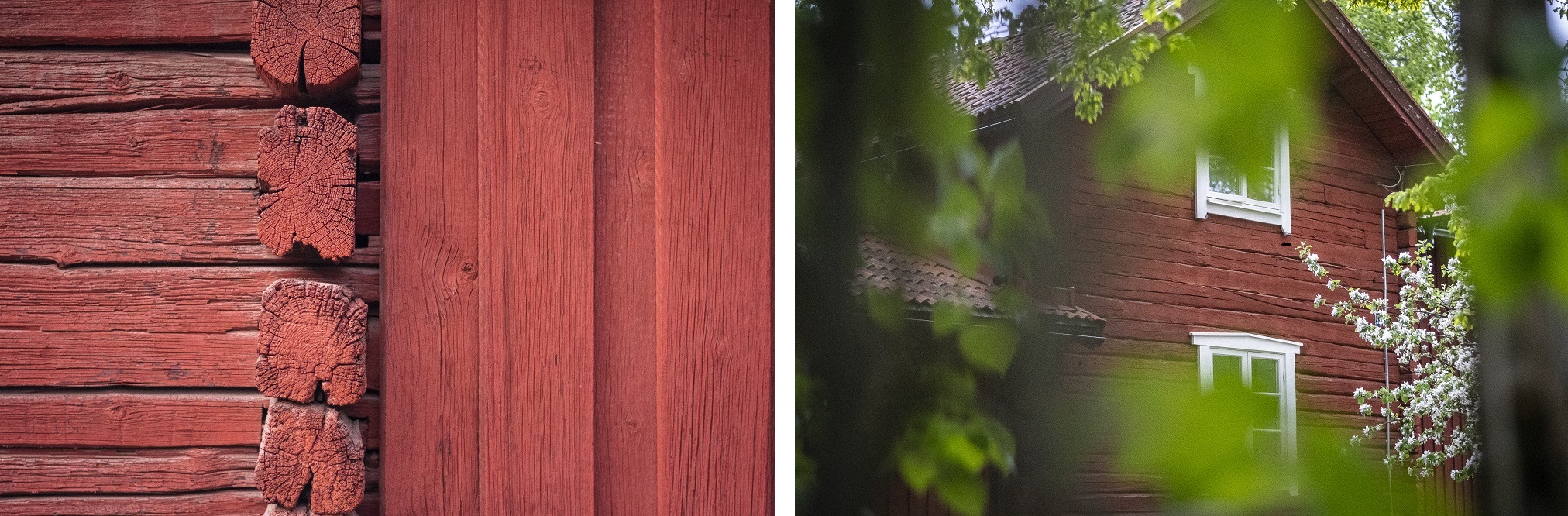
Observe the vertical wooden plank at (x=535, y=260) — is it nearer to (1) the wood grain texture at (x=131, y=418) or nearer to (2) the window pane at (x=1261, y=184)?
(1) the wood grain texture at (x=131, y=418)

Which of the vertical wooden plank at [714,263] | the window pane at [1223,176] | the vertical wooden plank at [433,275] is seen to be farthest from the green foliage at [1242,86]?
the vertical wooden plank at [433,275]

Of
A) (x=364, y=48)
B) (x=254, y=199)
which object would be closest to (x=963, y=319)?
(x=364, y=48)

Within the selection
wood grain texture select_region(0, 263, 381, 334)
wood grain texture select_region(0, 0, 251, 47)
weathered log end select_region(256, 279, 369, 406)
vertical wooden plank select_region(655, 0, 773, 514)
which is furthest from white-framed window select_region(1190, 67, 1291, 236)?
wood grain texture select_region(0, 0, 251, 47)

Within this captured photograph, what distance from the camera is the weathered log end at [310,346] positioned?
1160 millimetres

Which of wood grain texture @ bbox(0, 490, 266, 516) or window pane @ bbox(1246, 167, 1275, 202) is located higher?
window pane @ bbox(1246, 167, 1275, 202)

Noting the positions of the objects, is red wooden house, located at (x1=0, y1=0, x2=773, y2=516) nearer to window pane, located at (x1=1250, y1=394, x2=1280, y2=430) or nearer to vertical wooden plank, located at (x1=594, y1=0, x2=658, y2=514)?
vertical wooden plank, located at (x1=594, y1=0, x2=658, y2=514)

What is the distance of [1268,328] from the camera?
43cm

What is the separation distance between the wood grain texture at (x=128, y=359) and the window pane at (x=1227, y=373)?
1.32 metres

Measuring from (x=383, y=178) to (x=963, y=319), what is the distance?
80 centimetres

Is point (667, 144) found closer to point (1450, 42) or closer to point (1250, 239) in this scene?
point (1250, 239)

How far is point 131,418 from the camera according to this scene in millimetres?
1273

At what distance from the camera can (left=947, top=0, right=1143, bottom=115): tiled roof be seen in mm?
615

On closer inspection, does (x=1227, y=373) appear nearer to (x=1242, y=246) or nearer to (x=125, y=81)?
(x=1242, y=246)

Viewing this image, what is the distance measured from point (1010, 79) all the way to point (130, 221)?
1311 mm
